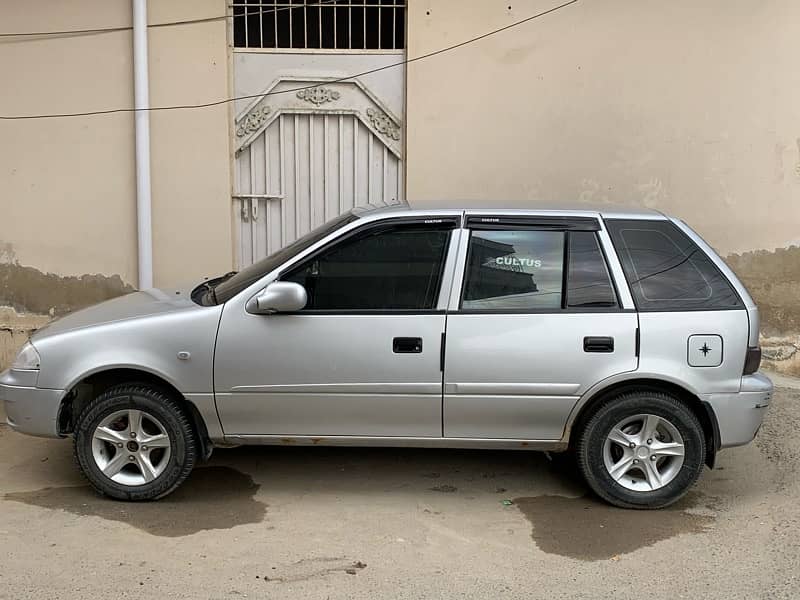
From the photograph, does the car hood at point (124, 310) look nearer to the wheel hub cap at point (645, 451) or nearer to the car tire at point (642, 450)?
the car tire at point (642, 450)

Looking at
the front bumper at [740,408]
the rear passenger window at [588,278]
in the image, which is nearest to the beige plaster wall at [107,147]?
the rear passenger window at [588,278]

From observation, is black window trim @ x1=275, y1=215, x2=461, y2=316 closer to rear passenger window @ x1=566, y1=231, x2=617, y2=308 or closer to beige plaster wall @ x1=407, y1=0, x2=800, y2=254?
rear passenger window @ x1=566, y1=231, x2=617, y2=308

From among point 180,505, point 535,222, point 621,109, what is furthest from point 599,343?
point 621,109

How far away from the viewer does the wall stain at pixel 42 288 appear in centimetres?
782

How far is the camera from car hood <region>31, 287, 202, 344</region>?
4930mm

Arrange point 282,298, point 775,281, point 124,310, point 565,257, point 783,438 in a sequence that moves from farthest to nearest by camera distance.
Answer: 1. point 775,281
2. point 783,438
3. point 124,310
4. point 565,257
5. point 282,298

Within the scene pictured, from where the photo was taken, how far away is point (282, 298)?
4637 millimetres

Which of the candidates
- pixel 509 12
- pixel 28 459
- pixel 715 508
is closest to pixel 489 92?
pixel 509 12

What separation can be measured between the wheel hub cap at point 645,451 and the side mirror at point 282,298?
74.5 inches

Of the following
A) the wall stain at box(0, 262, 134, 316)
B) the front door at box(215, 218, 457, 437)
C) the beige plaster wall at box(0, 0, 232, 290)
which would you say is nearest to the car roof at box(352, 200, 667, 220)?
the front door at box(215, 218, 457, 437)

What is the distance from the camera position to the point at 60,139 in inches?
302

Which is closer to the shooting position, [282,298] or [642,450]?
[282,298]

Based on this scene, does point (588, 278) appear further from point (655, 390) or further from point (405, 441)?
point (405, 441)

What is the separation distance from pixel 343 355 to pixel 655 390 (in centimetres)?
176
